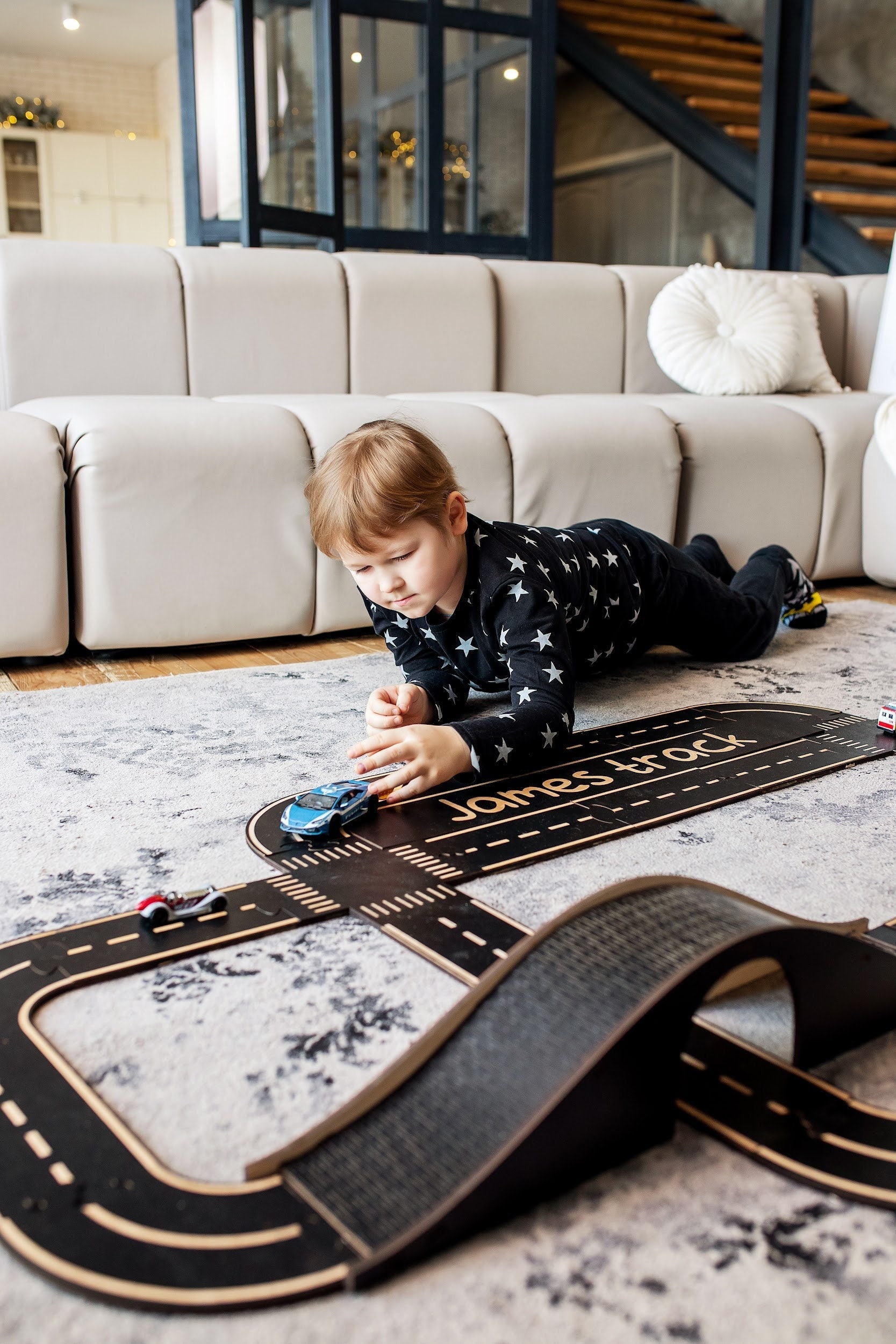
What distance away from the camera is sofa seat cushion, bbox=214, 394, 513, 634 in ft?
6.69

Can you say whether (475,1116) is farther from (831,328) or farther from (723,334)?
(831,328)

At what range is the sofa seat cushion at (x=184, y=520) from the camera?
73.5 inches

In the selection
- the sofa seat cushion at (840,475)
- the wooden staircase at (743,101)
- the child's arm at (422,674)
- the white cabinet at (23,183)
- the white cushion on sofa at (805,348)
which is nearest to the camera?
the child's arm at (422,674)

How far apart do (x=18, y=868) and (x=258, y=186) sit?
3.15m

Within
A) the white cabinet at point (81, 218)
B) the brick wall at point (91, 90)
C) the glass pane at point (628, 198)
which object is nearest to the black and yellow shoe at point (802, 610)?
the glass pane at point (628, 198)

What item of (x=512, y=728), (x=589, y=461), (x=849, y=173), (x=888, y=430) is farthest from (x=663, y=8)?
(x=512, y=728)

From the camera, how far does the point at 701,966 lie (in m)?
0.64

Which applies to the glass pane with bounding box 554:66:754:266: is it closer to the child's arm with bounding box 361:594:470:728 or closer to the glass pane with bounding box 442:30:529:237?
the glass pane with bounding box 442:30:529:237

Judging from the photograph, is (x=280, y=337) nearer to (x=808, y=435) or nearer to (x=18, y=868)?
(x=808, y=435)

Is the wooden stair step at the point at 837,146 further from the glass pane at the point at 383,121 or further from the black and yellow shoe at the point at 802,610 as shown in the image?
the black and yellow shoe at the point at 802,610

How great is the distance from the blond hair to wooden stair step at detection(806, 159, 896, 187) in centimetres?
396

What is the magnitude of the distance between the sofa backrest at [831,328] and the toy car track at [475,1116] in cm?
237

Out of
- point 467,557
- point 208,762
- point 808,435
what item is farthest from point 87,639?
point 808,435

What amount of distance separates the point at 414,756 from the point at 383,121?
3778 mm
